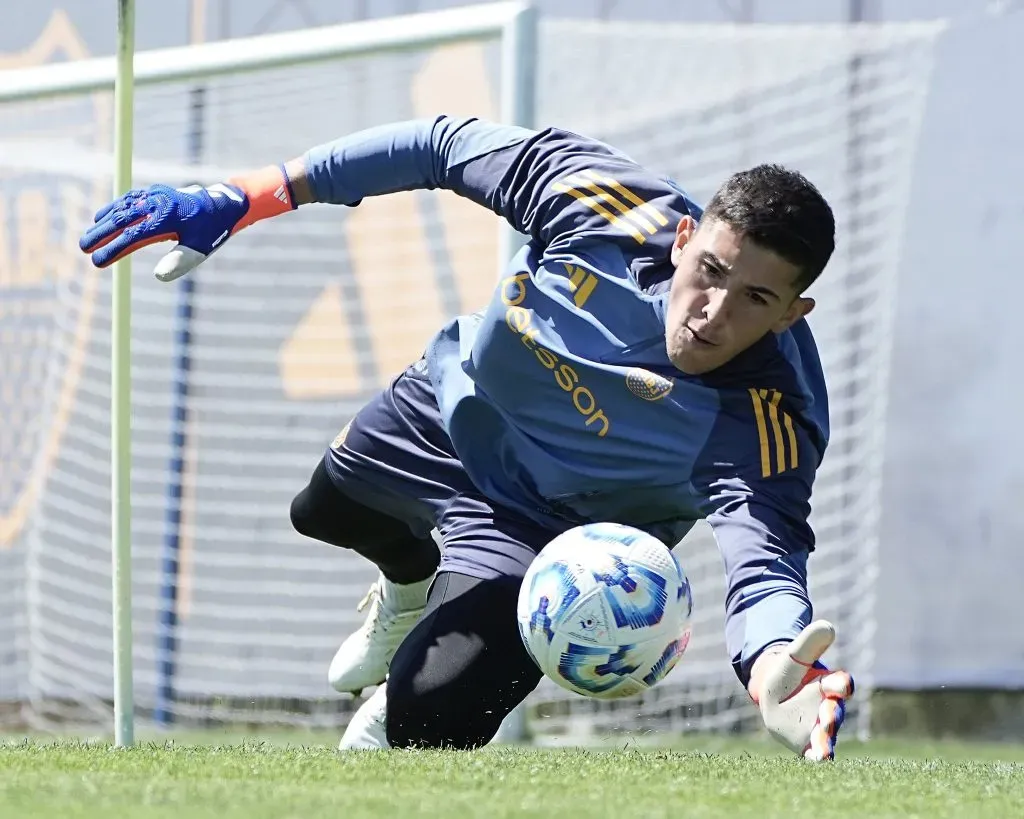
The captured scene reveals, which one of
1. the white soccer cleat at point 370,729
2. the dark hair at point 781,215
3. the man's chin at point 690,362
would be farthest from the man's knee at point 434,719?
the dark hair at point 781,215

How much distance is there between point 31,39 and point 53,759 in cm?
588

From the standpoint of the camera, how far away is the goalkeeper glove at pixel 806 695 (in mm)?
2902

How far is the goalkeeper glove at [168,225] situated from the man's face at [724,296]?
3.75 ft

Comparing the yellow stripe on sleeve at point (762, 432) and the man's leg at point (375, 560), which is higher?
the yellow stripe on sleeve at point (762, 432)

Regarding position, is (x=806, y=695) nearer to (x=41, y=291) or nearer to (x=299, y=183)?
(x=299, y=183)

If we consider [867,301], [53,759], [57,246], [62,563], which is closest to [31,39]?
[57,246]

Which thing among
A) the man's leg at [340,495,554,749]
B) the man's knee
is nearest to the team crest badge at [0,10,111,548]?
the man's leg at [340,495,554,749]

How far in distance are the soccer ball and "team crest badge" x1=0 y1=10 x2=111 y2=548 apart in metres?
4.69

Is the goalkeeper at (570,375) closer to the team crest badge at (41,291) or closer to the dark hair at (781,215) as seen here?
the dark hair at (781,215)

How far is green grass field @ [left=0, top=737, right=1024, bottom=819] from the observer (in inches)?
100

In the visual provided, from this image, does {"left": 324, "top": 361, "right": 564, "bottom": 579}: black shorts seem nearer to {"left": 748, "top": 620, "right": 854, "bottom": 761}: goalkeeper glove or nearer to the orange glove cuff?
the orange glove cuff

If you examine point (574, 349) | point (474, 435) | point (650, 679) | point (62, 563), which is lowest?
point (62, 563)

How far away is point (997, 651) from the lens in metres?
6.81

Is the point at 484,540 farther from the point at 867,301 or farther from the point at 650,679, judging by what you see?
the point at 867,301
